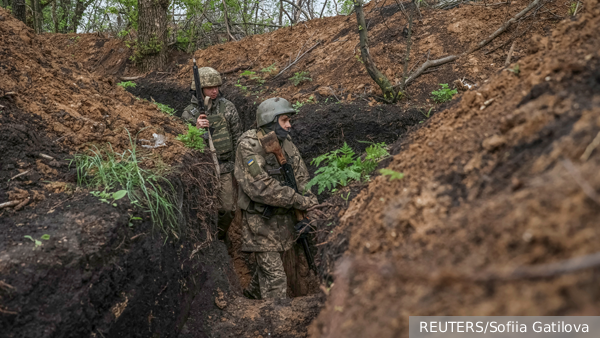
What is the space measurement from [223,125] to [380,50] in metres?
3.19

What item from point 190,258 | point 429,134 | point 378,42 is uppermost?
point 378,42

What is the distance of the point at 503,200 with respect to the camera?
1340mm

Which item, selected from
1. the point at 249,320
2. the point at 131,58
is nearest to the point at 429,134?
the point at 249,320

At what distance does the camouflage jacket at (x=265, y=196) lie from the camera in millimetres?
4520

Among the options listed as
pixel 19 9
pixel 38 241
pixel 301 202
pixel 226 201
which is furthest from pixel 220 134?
pixel 19 9

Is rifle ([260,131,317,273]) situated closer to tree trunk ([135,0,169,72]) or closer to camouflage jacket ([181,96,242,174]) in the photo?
camouflage jacket ([181,96,242,174])

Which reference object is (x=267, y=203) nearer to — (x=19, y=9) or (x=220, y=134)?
(x=220, y=134)

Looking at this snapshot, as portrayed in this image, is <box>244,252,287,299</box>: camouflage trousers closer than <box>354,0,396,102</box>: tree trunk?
Yes

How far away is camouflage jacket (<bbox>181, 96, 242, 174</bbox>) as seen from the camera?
5.91 meters

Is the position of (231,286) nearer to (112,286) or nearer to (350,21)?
(112,286)

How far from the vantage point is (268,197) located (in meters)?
4.51

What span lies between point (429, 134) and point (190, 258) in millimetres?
2489

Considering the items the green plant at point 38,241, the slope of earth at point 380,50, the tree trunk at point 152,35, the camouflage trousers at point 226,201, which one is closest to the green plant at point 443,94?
the slope of earth at point 380,50

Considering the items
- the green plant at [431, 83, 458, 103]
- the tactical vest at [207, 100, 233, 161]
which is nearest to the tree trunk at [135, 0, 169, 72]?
the tactical vest at [207, 100, 233, 161]
